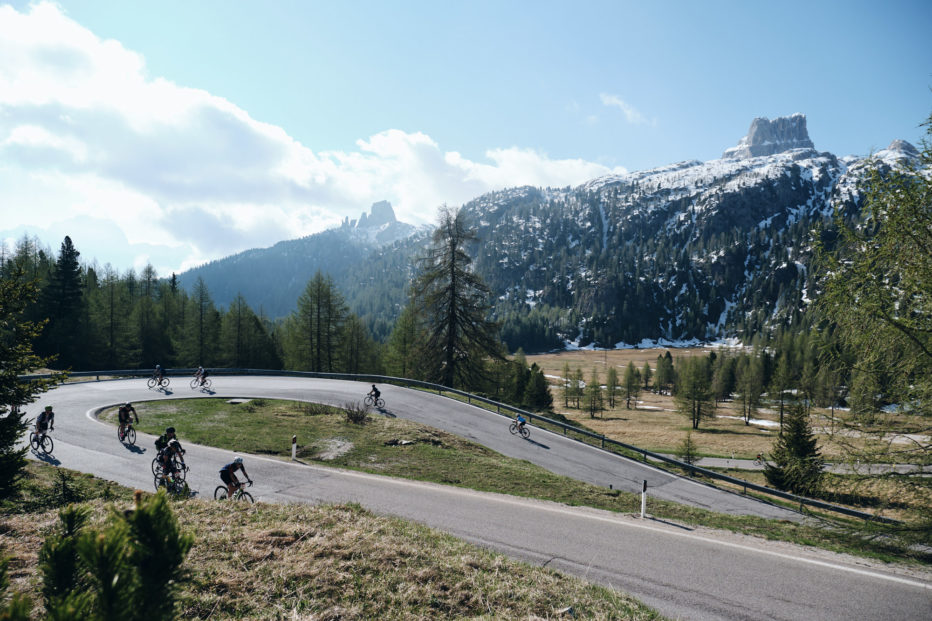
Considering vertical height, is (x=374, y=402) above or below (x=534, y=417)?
above

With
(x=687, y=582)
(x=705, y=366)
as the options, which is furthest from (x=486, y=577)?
(x=705, y=366)

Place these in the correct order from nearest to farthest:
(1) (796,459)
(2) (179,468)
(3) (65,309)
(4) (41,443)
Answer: (1) (796,459), (2) (179,468), (4) (41,443), (3) (65,309)

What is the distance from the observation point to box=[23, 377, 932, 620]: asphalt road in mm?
7617

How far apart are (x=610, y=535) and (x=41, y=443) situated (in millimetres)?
22244

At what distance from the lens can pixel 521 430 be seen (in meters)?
24.8

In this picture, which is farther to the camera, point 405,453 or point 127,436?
point 405,453

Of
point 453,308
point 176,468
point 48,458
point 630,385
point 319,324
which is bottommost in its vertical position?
point 630,385

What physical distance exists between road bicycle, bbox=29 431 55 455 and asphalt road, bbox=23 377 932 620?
84 cm

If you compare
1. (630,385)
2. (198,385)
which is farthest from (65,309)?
(630,385)

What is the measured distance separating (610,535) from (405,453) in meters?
11.0

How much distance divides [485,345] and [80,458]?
1000 inches

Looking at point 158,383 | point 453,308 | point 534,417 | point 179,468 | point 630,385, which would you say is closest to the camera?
point 179,468

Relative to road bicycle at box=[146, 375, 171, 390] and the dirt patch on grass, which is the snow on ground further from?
road bicycle at box=[146, 375, 171, 390]

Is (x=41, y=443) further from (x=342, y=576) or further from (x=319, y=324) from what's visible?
(x=319, y=324)
